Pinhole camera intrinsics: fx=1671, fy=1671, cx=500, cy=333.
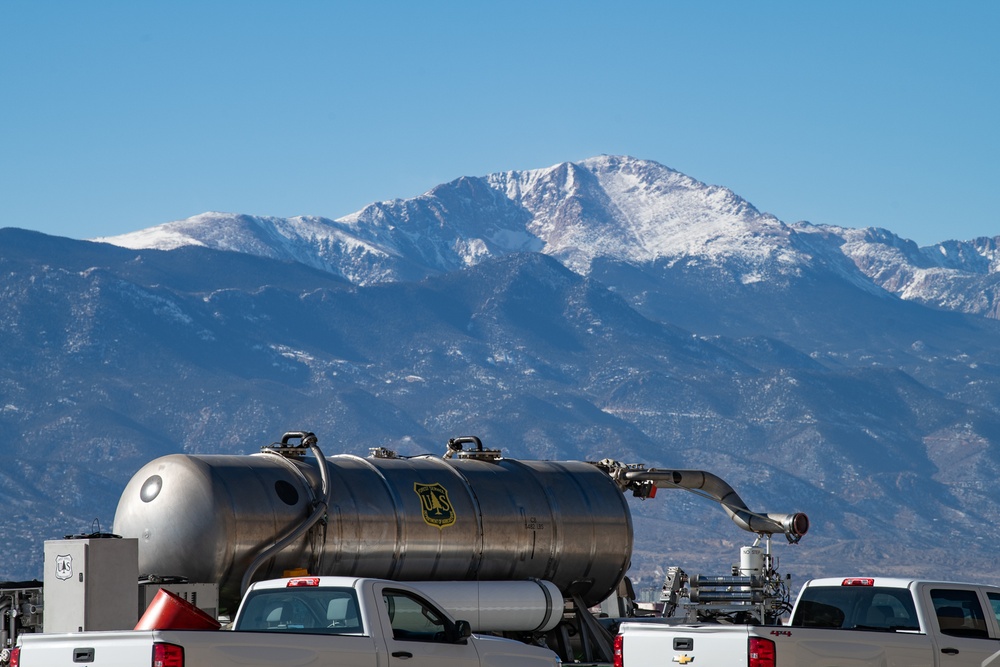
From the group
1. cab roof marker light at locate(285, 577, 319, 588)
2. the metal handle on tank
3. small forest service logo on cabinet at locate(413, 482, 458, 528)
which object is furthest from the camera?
small forest service logo on cabinet at locate(413, 482, 458, 528)

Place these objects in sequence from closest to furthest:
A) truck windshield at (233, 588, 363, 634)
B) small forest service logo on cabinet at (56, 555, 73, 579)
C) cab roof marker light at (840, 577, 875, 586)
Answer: truck windshield at (233, 588, 363, 634) → cab roof marker light at (840, 577, 875, 586) → small forest service logo on cabinet at (56, 555, 73, 579)

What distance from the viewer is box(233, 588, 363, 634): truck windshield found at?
15.9m

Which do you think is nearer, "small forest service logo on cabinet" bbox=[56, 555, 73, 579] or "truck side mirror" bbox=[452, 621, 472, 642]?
"truck side mirror" bbox=[452, 621, 472, 642]

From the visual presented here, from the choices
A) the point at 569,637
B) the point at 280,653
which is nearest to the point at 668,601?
the point at 569,637

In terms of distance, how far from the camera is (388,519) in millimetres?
24656

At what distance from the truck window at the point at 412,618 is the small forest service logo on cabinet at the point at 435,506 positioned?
840 centimetres

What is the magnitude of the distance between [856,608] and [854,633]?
4.37 ft

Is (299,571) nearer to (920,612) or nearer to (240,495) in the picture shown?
(240,495)

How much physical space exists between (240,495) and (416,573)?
325 centimetres

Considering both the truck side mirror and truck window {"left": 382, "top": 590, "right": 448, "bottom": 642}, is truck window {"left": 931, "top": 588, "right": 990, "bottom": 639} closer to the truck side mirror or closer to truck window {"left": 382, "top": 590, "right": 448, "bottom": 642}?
the truck side mirror

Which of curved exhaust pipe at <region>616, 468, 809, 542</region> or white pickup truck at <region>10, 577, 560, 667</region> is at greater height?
curved exhaust pipe at <region>616, 468, 809, 542</region>

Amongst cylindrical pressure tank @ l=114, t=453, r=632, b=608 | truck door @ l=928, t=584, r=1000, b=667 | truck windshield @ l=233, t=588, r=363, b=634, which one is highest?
cylindrical pressure tank @ l=114, t=453, r=632, b=608

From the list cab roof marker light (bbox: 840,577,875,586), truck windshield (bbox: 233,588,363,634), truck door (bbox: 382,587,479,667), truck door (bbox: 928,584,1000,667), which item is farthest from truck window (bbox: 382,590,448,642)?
truck door (bbox: 928,584,1000,667)

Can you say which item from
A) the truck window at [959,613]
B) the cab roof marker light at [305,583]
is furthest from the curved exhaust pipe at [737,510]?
the cab roof marker light at [305,583]
